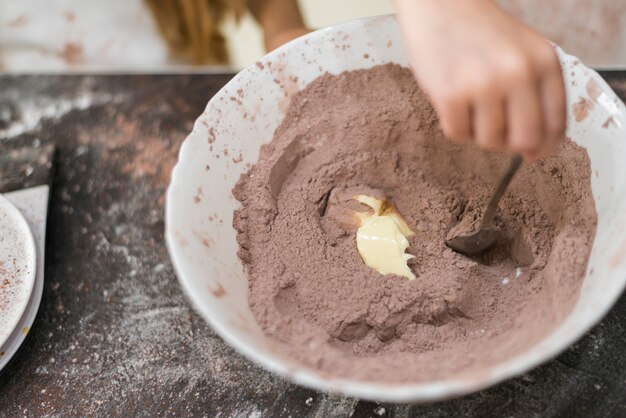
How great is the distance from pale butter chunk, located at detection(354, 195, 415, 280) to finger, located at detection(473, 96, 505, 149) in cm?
26

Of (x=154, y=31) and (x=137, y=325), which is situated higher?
(x=154, y=31)

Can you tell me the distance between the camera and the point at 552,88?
557 mm

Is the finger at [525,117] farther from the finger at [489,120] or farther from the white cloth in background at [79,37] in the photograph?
the white cloth in background at [79,37]

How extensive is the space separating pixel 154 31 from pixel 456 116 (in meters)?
1.08

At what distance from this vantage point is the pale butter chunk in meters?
0.78

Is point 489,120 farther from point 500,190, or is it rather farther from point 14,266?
point 14,266

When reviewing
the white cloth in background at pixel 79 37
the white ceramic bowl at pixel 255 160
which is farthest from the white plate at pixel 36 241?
the white cloth in background at pixel 79 37

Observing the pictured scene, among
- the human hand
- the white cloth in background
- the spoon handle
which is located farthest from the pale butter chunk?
the white cloth in background

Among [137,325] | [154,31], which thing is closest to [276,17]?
[154,31]

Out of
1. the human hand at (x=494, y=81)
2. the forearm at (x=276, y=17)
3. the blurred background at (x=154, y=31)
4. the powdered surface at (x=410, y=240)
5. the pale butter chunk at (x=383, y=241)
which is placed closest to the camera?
the human hand at (x=494, y=81)

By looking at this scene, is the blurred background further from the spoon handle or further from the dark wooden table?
the spoon handle

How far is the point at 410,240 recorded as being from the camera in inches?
32.4

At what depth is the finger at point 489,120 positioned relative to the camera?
54 centimetres

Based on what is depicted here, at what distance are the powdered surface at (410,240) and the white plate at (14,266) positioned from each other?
A: 357 mm
